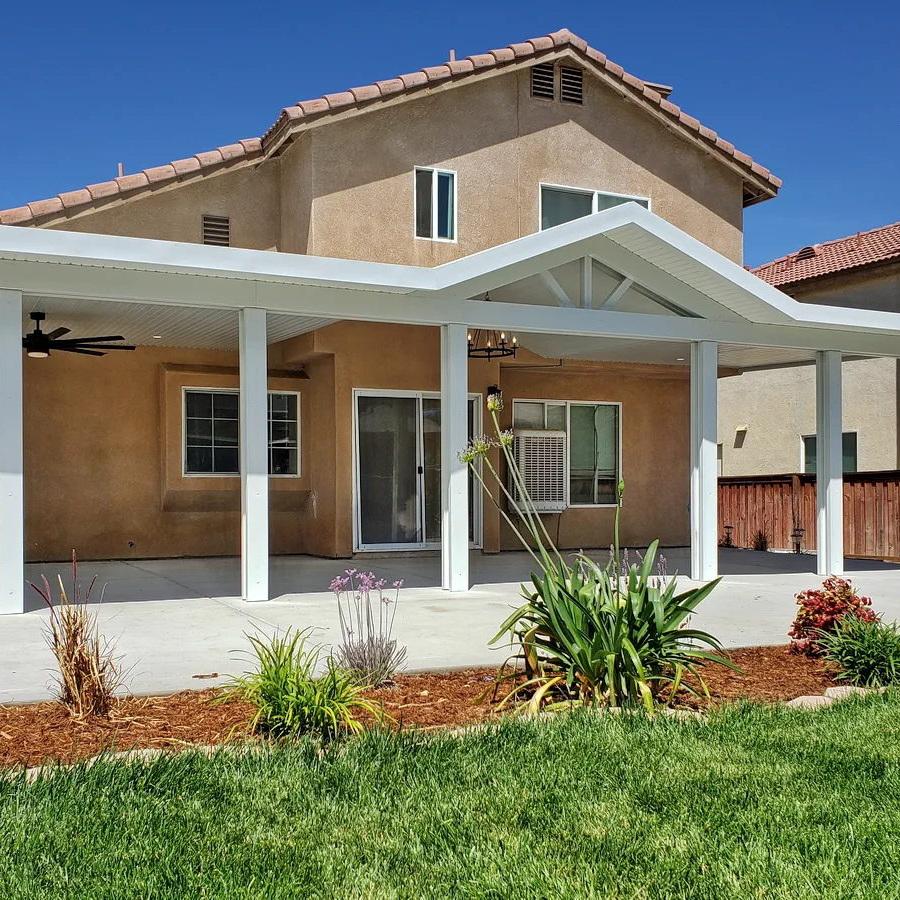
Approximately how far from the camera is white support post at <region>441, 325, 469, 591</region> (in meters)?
12.0

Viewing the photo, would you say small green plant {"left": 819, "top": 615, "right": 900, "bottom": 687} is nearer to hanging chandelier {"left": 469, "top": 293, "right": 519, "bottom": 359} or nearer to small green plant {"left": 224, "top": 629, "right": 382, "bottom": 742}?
small green plant {"left": 224, "top": 629, "right": 382, "bottom": 742}

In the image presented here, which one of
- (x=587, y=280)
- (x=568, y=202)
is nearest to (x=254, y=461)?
(x=587, y=280)

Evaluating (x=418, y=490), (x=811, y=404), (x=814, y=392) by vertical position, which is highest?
(x=814, y=392)

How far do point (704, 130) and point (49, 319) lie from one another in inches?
418

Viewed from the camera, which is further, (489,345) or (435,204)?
(489,345)

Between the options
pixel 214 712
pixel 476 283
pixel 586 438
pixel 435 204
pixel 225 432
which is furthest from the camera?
pixel 586 438

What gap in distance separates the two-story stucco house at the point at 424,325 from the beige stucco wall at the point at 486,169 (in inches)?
1.4

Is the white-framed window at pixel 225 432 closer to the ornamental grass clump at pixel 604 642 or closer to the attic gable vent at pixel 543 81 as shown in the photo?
the attic gable vent at pixel 543 81

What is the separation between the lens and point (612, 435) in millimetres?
19156

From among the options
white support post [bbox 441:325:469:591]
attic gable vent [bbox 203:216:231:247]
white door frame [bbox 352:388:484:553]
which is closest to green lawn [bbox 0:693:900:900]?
white support post [bbox 441:325:469:591]

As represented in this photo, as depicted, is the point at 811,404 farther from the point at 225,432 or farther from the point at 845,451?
the point at 225,432

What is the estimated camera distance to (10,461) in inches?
390

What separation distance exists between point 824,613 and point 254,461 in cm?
589

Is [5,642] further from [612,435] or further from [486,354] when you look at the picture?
[612,435]
